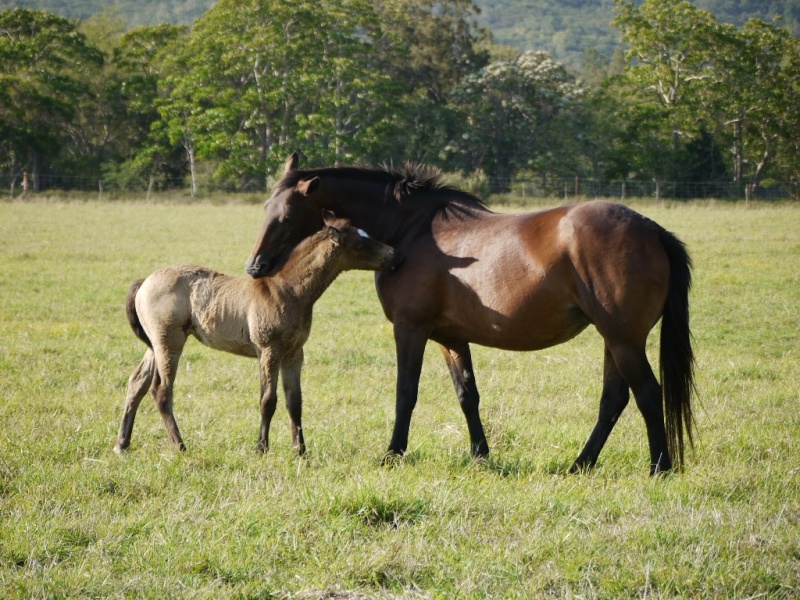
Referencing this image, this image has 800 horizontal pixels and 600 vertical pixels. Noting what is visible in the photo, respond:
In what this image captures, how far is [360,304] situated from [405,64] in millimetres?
41519

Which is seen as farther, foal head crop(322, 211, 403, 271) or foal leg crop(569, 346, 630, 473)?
foal head crop(322, 211, 403, 271)

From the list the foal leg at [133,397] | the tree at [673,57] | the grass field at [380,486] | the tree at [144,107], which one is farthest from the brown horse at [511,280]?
the tree at [144,107]

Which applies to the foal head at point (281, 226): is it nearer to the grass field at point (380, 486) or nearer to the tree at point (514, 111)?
the grass field at point (380, 486)

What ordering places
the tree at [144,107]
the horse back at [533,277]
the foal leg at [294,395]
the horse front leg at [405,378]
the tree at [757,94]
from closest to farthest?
1. the horse back at [533,277]
2. the horse front leg at [405,378]
3. the foal leg at [294,395]
4. the tree at [757,94]
5. the tree at [144,107]

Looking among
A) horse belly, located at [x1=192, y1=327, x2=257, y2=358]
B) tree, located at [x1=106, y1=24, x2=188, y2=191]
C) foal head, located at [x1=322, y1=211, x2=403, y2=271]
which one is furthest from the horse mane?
tree, located at [x1=106, y1=24, x2=188, y2=191]

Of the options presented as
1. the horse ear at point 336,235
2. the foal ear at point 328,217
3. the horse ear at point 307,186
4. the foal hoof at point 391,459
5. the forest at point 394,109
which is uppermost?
the forest at point 394,109

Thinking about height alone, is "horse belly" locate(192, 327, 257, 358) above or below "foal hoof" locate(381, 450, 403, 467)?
above

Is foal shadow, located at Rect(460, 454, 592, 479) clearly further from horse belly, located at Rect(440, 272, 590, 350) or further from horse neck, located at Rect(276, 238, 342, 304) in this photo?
horse neck, located at Rect(276, 238, 342, 304)

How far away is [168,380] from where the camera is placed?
21.4ft

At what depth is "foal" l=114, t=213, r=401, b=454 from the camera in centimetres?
639

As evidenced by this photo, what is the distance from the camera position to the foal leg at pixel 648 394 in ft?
18.8

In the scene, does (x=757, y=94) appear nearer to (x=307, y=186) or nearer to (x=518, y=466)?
(x=307, y=186)

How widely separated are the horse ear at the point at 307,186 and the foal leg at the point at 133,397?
1.67 m

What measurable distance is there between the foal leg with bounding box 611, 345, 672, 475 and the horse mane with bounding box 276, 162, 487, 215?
5.30ft
